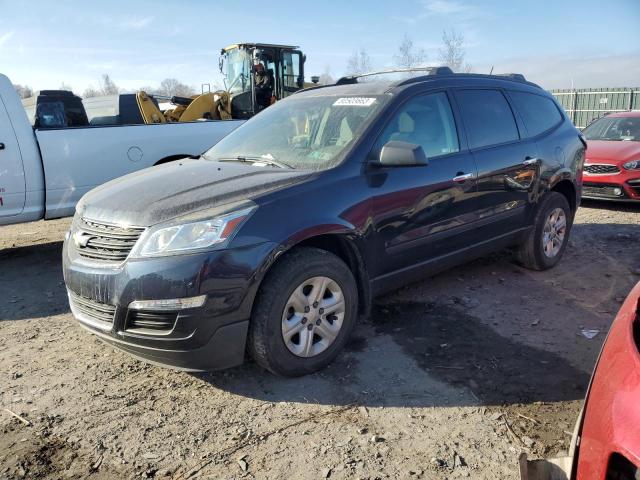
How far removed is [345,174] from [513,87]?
2.61 meters

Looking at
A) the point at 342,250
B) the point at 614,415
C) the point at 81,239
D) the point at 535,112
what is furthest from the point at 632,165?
the point at 81,239

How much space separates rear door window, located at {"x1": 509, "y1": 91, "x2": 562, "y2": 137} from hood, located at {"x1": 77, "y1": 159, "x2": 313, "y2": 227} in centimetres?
272

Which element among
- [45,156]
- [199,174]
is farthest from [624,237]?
[45,156]

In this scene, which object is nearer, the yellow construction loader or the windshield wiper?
the windshield wiper

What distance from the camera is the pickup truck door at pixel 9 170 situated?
5.74 metres

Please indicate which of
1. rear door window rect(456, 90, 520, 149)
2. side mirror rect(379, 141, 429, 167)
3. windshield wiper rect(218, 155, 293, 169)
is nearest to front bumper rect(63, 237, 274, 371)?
windshield wiper rect(218, 155, 293, 169)

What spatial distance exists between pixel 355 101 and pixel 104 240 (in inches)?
81.8

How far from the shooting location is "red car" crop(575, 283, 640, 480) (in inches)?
59.7

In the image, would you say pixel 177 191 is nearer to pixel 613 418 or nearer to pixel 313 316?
pixel 313 316

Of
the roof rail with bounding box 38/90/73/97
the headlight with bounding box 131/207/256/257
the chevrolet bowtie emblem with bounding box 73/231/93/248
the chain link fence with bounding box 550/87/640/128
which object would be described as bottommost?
the chevrolet bowtie emblem with bounding box 73/231/93/248

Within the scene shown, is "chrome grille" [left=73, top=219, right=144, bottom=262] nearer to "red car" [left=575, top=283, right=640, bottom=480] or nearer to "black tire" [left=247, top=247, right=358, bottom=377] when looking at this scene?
"black tire" [left=247, top=247, right=358, bottom=377]

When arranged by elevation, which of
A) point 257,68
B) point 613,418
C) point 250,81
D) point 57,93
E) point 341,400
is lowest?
point 341,400

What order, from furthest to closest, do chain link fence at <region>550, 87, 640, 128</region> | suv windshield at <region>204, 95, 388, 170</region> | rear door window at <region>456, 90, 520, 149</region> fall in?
chain link fence at <region>550, 87, 640, 128</region>
rear door window at <region>456, 90, 520, 149</region>
suv windshield at <region>204, 95, 388, 170</region>

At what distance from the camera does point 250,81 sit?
38.8ft
